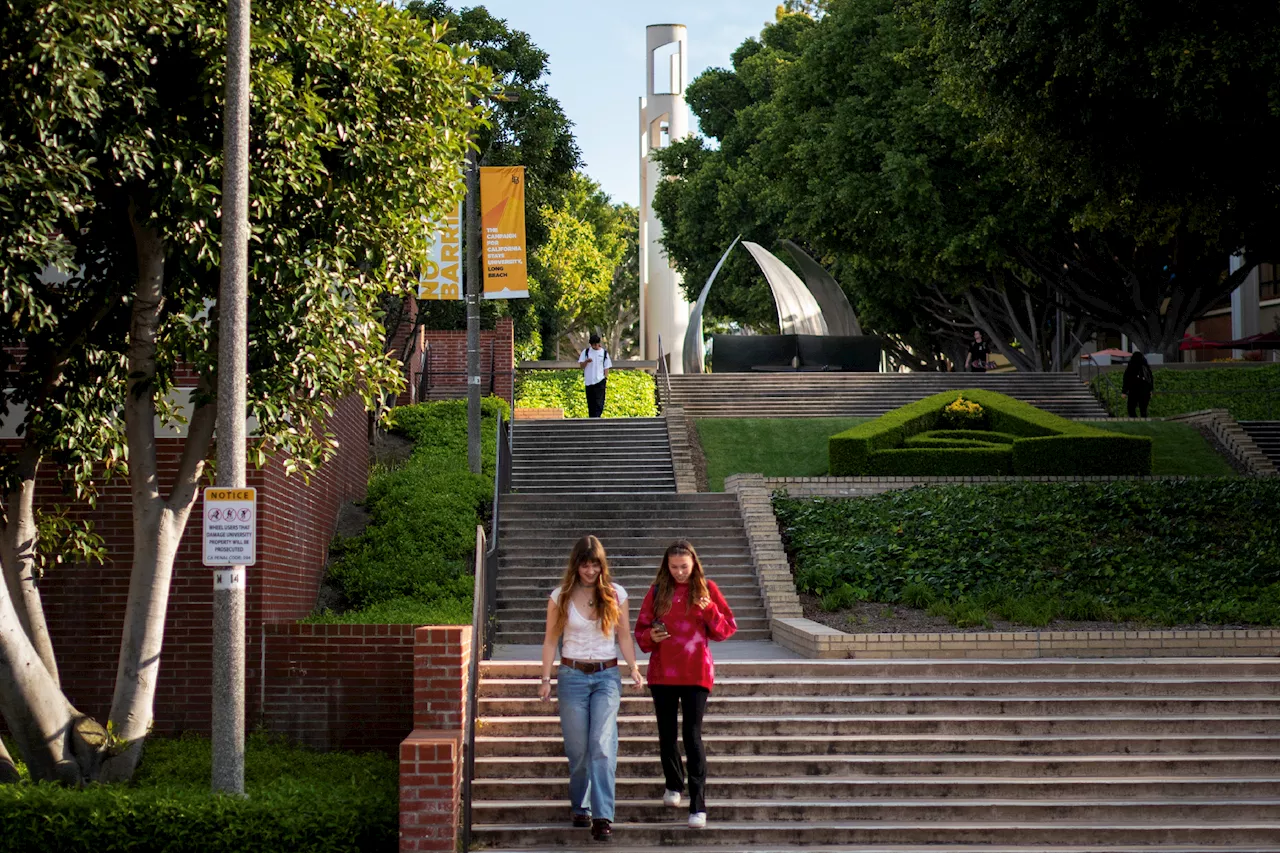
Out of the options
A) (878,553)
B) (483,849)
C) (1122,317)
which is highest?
(1122,317)

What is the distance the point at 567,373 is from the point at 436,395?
4351 mm

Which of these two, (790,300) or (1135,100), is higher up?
(1135,100)

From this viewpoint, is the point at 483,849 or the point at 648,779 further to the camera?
the point at 648,779

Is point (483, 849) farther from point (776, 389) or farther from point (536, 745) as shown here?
point (776, 389)

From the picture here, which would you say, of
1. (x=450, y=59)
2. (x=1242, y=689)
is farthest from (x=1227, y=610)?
(x=450, y=59)

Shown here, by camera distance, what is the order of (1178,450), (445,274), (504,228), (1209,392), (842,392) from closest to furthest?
(504,228) → (445,274) → (1178,450) → (842,392) → (1209,392)

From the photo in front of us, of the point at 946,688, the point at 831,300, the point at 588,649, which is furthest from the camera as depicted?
the point at 831,300

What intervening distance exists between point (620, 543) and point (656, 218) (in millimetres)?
44960

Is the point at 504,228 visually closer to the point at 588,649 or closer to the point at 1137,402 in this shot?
the point at 588,649

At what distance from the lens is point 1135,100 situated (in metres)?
17.6

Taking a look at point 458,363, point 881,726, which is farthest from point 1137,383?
point 881,726

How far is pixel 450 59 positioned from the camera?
10.2 meters

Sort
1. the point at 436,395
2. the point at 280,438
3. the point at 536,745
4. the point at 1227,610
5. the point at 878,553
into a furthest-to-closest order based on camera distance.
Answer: the point at 436,395
the point at 878,553
the point at 1227,610
the point at 536,745
the point at 280,438

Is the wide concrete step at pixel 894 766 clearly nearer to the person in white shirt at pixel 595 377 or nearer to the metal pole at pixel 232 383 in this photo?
the metal pole at pixel 232 383
